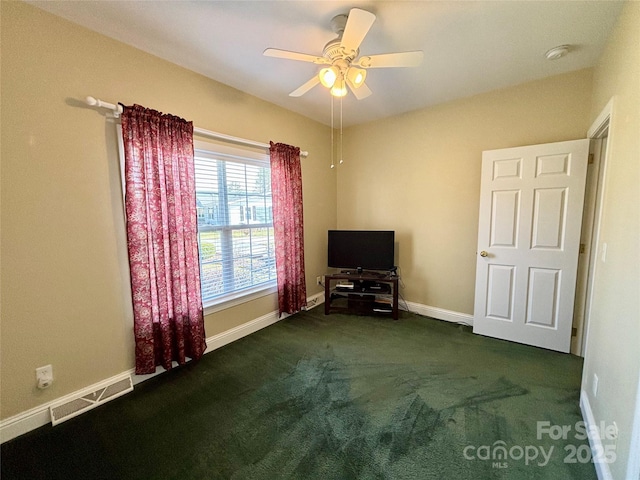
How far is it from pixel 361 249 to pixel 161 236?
2.31 m

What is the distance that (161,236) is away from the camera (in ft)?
7.03

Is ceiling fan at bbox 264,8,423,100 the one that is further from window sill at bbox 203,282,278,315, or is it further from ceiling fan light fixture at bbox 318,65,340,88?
window sill at bbox 203,282,278,315

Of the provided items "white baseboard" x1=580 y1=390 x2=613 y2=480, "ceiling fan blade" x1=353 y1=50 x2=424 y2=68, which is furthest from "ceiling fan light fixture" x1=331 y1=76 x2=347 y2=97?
"white baseboard" x1=580 y1=390 x2=613 y2=480

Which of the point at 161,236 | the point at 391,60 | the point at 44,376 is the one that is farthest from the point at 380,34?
the point at 44,376

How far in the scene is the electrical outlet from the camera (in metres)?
1.72

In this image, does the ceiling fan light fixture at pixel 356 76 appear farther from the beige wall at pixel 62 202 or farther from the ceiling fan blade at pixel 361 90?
the beige wall at pixel 62 202

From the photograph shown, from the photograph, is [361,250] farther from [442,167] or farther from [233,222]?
[233,222]

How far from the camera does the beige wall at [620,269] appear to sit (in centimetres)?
118

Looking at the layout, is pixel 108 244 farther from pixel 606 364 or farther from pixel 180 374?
pixel 606 364

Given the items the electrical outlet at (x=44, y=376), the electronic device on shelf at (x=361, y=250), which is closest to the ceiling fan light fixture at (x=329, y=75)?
the electronic device on shelf at (x=361, y=250)

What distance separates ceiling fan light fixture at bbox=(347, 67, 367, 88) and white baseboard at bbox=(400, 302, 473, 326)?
2752mm

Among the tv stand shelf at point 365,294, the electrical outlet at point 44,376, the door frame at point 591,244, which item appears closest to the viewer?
the electrical outlet at point 44,376

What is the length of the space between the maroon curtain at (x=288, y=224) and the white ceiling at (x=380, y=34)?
31.8 inches

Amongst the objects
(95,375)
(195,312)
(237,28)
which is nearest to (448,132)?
(237,28)
